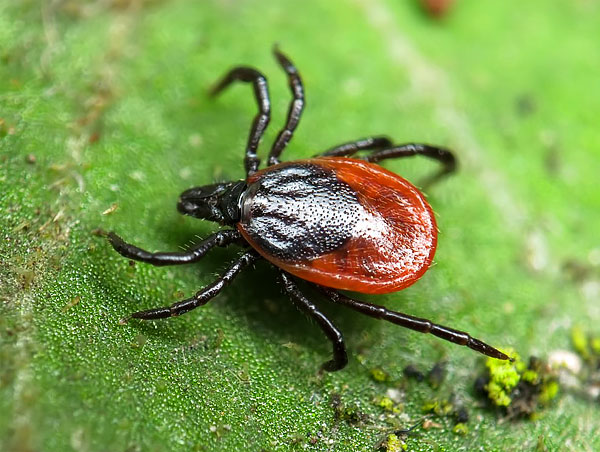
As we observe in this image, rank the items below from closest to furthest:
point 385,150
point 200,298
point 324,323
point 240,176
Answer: point 200,298 → point 324,323 → point 385,150 → point 240,176

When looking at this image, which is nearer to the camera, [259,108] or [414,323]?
[414,323]

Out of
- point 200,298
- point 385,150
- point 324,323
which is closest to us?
point 200,298

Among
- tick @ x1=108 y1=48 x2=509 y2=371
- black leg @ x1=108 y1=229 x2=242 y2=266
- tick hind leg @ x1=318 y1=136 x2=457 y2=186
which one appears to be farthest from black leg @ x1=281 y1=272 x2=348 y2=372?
tick hind leg @ x1=318 y1=136 x2=457 y2=186

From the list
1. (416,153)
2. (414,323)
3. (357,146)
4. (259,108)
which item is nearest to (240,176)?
(259,108)

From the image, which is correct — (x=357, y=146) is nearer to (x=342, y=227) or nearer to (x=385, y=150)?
(x=385, y=150)

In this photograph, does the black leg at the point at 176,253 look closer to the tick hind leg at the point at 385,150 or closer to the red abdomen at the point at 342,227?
the red abdomen at the point at 342,227

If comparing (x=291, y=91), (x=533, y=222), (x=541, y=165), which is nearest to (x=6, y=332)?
(x=291, y=91)

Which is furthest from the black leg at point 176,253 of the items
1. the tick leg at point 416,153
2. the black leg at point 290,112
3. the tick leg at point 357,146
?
the tick leg at point 416,153
